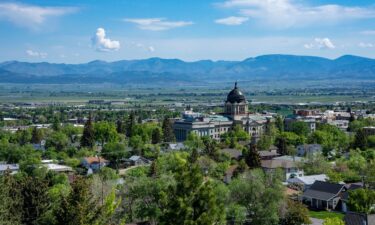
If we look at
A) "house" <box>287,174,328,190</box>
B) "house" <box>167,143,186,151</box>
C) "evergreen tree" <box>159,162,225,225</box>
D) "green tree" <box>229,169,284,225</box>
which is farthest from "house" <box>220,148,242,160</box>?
"evergreen tree" <box>159,162,225,225</box>

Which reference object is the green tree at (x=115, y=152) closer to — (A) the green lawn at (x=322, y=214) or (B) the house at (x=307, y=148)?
(B) the house at (x=307, y=148)

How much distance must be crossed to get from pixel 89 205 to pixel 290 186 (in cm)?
2748

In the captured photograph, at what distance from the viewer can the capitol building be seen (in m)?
87.8

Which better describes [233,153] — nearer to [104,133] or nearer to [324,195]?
[104,133]

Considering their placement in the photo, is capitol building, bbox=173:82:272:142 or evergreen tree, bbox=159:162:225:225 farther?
capitol building, bbox=173:82:272:142

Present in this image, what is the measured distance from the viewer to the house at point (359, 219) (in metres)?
28.5

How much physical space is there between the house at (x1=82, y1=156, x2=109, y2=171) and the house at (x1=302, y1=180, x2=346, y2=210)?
73.3 feet

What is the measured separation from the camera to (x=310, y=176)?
46.1 metres

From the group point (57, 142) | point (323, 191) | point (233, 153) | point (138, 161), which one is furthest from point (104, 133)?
point (323, 191)

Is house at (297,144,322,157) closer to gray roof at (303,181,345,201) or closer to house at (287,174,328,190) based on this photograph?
house at (287,174,328,190)

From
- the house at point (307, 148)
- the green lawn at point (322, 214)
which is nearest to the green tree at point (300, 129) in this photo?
the house at point (307, 148)

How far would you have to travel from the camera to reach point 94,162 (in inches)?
2227

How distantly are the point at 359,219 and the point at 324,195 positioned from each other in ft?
33.2

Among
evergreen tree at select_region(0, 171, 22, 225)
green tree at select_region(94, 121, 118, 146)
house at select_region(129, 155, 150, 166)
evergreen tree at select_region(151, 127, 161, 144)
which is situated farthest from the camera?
green tree at select_region(94, 121, 118, 146)
